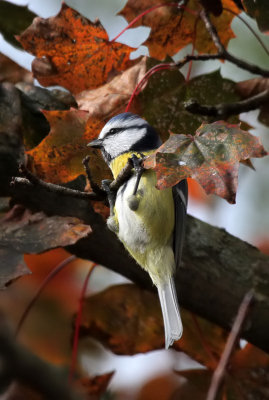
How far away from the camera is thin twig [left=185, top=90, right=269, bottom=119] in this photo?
1.42m

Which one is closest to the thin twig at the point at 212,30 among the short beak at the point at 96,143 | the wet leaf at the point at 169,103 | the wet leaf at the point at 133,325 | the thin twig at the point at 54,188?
the wet leaf at the point at 169,103

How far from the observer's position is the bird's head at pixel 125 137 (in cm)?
152

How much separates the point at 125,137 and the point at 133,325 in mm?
618

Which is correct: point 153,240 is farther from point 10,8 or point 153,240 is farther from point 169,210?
point 10,8

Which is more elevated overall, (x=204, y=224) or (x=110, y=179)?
(x=110, y=179)

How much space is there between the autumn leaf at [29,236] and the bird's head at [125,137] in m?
0.23

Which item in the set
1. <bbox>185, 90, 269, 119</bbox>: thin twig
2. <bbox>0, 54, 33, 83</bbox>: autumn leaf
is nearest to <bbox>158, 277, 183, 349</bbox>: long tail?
<bbox>185, 90, 269, 119</bbox>: thin twig

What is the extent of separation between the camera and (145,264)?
A: 1493mm

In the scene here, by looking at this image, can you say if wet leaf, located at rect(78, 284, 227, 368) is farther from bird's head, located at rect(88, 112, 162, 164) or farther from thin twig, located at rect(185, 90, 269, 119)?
thin twig, located at rect(185, 90, 269, 119)

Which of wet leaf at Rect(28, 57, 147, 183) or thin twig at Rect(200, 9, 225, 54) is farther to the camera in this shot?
thin twig at Rect(200, 9, 225, 54)

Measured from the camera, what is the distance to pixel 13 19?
179 centimetres

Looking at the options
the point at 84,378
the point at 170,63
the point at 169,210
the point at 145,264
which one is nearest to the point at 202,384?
the point at 84,378

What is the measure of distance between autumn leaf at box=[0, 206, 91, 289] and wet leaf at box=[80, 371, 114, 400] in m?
0.48

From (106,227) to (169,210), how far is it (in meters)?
0.29
